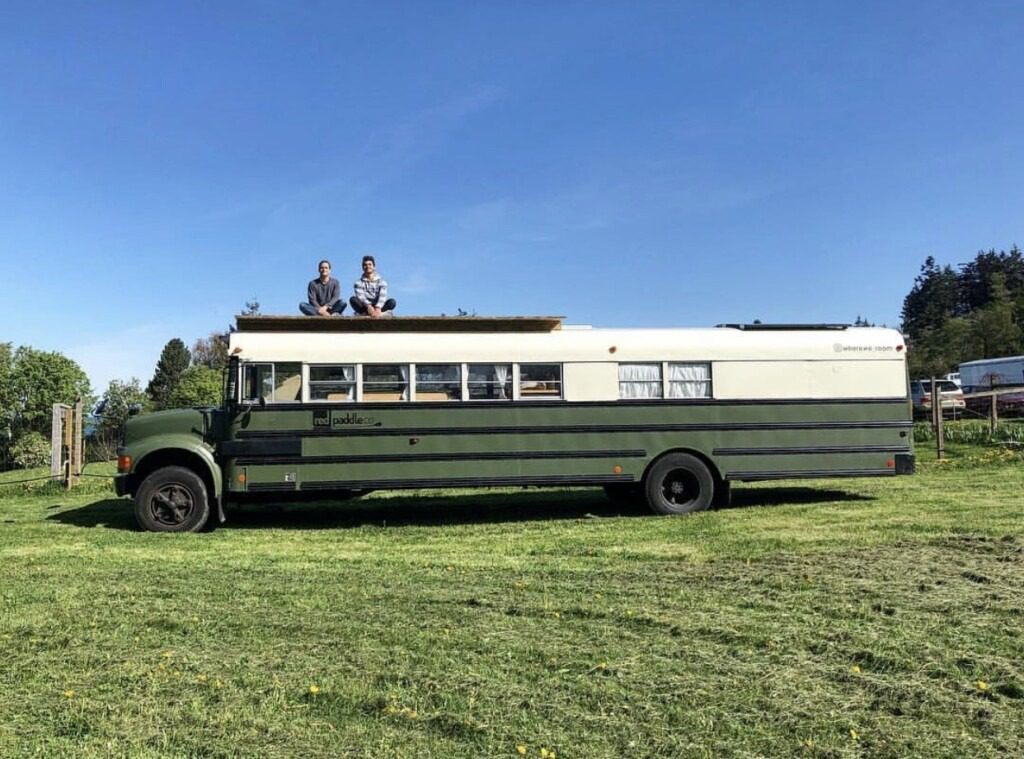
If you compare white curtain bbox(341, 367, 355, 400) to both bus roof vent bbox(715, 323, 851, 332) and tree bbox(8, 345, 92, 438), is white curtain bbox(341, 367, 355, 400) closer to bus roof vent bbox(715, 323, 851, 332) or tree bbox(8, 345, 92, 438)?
bus roof vent bbox(715, 323, 851, 332)

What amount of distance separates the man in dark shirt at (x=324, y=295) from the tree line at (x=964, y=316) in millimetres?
57648

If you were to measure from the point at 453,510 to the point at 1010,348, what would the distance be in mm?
63522

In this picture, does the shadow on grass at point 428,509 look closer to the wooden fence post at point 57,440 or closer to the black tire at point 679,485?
the black tire at point 679,485

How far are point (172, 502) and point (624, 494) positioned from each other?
5999 mm

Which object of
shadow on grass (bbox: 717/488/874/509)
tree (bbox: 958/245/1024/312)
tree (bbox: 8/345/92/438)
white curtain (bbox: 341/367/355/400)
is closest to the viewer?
white curtain (bbox: 341/367/355/400)

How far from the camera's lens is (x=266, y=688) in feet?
13.1

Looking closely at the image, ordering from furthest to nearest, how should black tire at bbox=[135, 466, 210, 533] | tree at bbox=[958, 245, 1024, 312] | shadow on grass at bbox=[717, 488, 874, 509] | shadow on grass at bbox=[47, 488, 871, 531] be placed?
tree at bbox=[958, 245, 1024, 312]
shadow on grass at bbox=[717, 488, 874, 509]
shadow on grass at bbox=[47, 488, 871, 531]
black tire at bbox=[135, 466, 210, 533]

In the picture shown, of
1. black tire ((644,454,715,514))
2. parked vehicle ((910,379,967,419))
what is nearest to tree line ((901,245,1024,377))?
parked vehicle ((910,379,967,419))

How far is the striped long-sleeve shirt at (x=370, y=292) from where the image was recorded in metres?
10.8

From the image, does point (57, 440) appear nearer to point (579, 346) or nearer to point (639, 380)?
point (579, 346)

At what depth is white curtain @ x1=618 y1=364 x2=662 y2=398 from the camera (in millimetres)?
10477

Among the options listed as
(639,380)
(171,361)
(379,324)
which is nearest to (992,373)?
(639,380)

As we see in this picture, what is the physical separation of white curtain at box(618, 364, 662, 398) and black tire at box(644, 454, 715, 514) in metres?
0.89

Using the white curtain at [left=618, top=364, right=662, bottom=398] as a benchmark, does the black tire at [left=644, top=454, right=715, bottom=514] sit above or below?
below
